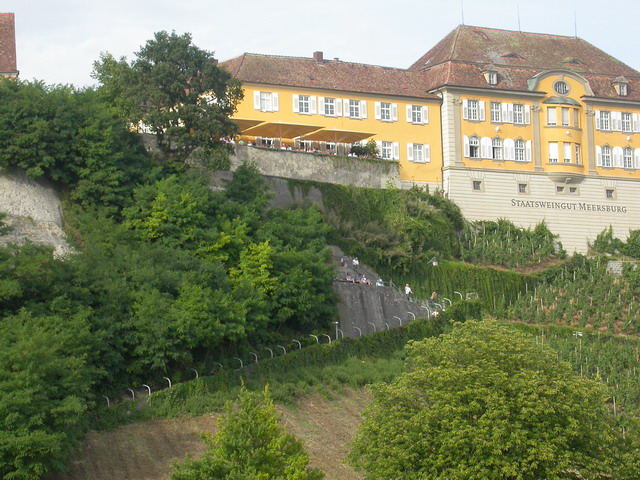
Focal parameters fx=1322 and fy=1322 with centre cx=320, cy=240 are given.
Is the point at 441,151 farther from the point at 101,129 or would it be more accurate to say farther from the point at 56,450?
the point at 56,450

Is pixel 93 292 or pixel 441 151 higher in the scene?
pixel 441 151

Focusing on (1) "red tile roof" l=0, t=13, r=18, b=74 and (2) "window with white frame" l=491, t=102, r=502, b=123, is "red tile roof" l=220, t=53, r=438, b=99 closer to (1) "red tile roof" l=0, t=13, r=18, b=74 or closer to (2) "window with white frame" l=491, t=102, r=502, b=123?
(2) "window with white frame" l=491, t=102, r=502, b=123

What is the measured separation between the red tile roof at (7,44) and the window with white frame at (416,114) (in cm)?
2178

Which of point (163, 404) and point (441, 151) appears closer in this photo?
point (163, 404)

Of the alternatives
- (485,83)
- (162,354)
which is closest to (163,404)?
(162,354)

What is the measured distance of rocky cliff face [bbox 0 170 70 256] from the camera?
5247 centimetres

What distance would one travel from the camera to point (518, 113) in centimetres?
7381

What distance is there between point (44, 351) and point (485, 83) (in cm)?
3913

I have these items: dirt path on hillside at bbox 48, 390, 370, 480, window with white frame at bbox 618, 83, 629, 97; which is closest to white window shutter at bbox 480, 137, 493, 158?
window with white frame at bbox 618, 83, 629, 97

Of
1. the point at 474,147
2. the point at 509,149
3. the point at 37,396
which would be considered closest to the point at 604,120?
the point at 509,149

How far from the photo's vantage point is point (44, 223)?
53438 millimetres

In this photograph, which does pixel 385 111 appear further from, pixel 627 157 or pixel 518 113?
pixel 627 157

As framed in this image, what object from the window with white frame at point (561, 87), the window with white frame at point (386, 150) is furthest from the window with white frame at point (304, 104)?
the window with white frame at point (561, 87)

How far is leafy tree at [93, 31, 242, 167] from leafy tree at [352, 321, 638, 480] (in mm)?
19682
